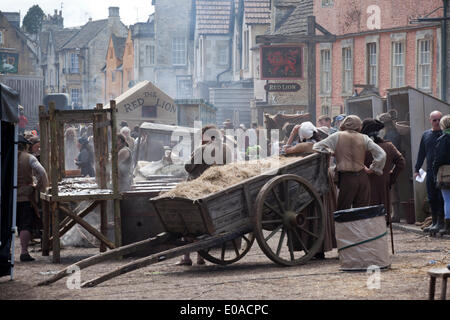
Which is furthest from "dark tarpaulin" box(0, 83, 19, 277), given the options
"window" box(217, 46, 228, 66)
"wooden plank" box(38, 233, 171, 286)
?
"window" box(217, 46, 228, 66)

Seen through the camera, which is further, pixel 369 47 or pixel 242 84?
pixel 242 84

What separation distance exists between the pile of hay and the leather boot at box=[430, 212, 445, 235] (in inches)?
140

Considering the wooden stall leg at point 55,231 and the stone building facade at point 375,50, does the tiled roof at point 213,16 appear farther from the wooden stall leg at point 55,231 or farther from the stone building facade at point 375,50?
the wooden stall leg at point 55,231

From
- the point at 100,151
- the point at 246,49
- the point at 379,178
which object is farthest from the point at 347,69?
the point at 379,178

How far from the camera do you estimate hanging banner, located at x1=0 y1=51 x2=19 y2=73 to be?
5906 cm

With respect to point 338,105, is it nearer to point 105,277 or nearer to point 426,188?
point 426,188

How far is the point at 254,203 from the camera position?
10.6 m

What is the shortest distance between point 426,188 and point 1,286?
7725 millimetres

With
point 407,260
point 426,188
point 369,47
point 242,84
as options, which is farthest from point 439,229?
point 242,84

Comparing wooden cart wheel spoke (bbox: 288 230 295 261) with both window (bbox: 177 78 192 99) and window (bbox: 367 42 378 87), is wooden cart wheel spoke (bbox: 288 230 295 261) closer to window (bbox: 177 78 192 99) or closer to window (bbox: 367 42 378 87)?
window (bbox: 367 42 378 87)

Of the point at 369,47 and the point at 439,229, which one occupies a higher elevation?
the point at 369,47

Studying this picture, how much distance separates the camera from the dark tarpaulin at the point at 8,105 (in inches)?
402
